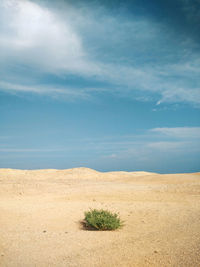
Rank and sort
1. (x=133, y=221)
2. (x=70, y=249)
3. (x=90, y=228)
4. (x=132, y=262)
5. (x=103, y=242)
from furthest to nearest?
(x=133, y=221), (x=90, y=228), (x=103, y=242), (x=70, y=249), (x=132, y=262)

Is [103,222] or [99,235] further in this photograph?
[103,222]

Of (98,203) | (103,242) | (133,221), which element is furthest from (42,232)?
(98,203)

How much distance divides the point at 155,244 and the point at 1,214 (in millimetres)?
6632

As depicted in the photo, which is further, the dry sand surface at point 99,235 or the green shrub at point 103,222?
the green shrub at point 103,222

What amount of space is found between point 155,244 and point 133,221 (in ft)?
9.37

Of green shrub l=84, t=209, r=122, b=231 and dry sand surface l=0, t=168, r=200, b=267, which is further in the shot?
green shrub l=84, t=209, r=122, b=231

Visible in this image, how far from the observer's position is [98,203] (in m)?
11.9

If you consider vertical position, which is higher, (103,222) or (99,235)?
(103,222)

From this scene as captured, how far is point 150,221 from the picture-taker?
845cm

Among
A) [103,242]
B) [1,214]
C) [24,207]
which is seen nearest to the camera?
[103,242]

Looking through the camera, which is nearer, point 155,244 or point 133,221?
point 155,244

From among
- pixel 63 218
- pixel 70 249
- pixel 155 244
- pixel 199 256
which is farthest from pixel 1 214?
pixel 199 256

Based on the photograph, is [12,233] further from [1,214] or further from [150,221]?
[150,221]

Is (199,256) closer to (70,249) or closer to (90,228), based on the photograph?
(70,249)
